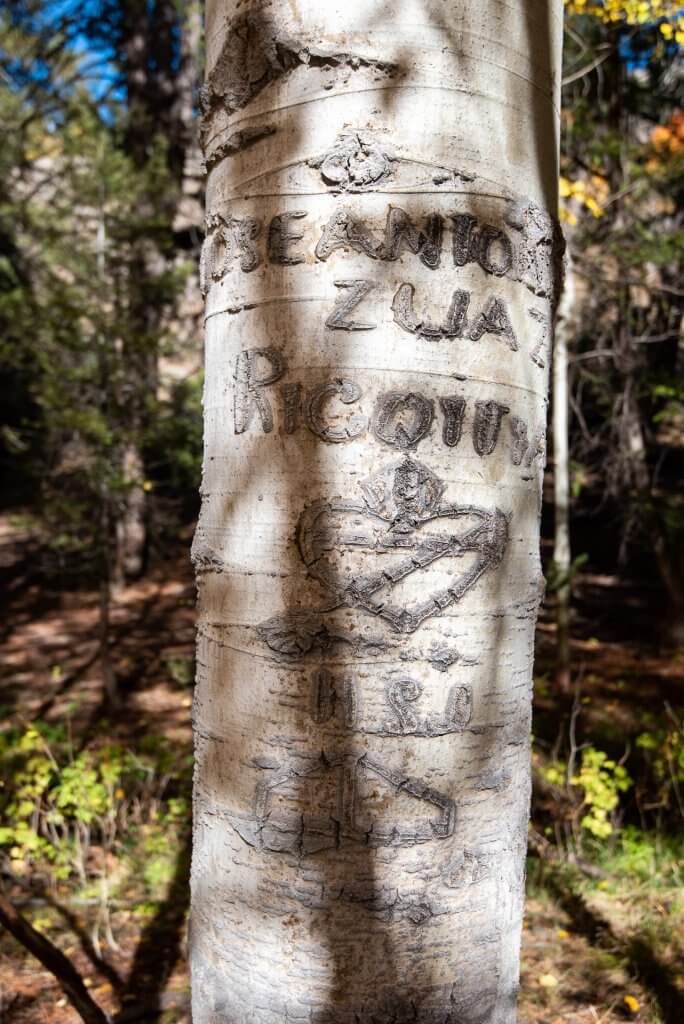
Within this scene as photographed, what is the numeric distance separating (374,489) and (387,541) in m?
0.07

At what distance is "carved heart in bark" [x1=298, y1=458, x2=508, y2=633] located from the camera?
3.34 ft

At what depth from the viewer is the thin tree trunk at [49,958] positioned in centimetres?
185

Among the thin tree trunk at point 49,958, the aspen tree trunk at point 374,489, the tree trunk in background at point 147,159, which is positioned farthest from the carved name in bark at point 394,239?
the tree trunk in background at point 147,159

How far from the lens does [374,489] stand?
40.2 inches

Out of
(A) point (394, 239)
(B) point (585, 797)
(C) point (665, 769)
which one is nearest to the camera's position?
(A) point (394, 239)

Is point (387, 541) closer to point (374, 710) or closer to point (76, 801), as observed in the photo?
point (374, 710)

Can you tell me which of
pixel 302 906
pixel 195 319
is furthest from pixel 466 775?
pixel 195 319

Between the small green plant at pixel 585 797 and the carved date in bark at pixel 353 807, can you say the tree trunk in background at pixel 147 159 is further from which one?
the carved date in bark at pixel 353 807

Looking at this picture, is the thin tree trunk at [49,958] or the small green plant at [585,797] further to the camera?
the small green plant at [585,797]

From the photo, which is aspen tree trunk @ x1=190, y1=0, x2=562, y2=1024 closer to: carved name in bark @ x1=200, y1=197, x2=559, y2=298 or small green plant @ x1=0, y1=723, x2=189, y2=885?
carved name in bark @ x1=200, y1=197, x2=559, y2=298

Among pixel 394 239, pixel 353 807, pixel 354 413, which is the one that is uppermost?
pixel 394 239

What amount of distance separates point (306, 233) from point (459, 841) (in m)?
0.88

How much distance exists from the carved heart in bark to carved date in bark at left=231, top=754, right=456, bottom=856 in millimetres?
213

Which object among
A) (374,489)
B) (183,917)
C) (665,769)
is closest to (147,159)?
(183,917)
